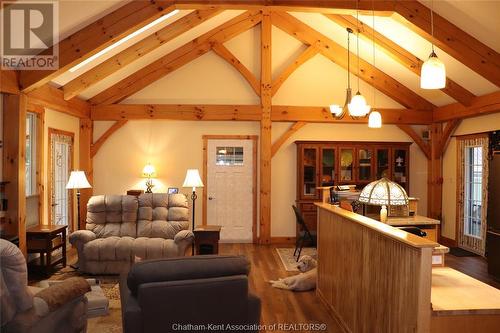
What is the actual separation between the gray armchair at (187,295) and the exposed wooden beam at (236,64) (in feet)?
18.1

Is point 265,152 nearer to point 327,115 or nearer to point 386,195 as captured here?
point 327,115

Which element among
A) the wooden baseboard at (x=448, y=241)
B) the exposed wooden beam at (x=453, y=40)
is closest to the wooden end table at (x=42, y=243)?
the exposed wooden beam at (x=453, y=40)

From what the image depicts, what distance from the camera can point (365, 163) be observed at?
7.68m

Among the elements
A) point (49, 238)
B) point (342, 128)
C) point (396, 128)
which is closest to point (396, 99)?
point (396, 128)

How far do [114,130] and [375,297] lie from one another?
6.18m

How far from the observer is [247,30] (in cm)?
756

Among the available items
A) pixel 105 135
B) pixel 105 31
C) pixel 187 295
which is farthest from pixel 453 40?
pixel 105 135

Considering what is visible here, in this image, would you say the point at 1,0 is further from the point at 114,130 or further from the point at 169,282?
the point at 114,130

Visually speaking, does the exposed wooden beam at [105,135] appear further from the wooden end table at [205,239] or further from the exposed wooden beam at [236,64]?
the wooden end table at [205,239]

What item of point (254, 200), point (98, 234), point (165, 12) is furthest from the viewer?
point (254, 200)

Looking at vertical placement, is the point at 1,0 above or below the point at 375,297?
above

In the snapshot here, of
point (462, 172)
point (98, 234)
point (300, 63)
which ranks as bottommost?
point (98, 234)

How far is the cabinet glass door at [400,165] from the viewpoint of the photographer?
7.75m

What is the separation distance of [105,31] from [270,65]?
3660 millimetres
